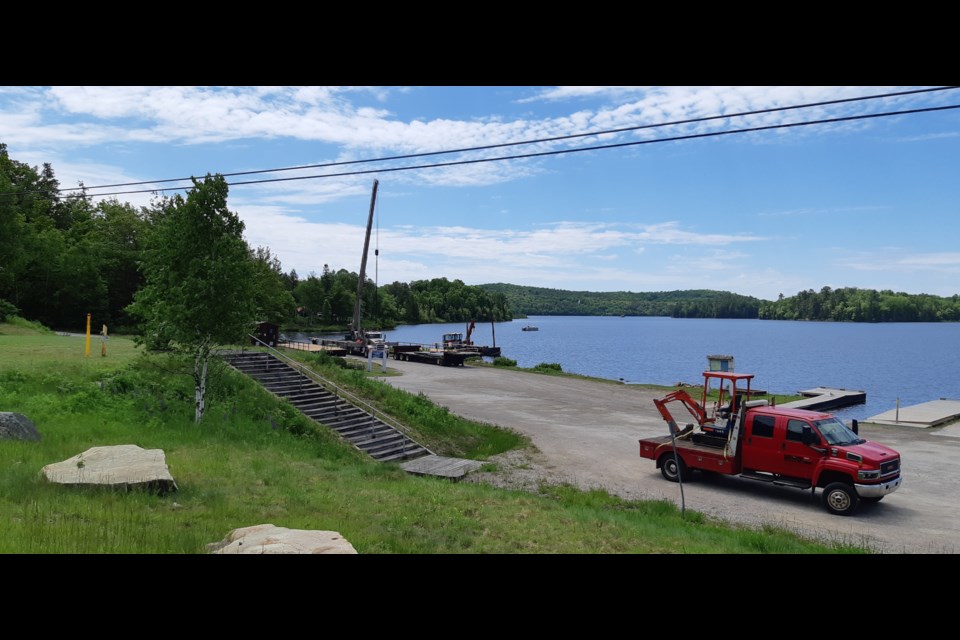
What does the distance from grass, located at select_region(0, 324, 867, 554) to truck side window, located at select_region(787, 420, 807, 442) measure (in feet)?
12.1

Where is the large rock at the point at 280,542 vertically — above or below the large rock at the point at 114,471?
above

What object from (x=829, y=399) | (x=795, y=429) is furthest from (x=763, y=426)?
(x=829, y=399)

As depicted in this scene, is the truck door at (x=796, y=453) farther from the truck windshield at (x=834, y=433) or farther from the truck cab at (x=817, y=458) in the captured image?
the truck windshield at (x=834, y=433)

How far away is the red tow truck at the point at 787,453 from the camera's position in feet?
45.6

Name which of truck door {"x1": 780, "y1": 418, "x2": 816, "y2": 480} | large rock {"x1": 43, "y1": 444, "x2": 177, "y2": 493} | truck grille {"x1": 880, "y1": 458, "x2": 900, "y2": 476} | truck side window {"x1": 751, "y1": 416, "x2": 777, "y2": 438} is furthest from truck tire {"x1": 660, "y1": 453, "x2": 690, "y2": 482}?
large rock {"x1": 43, "y1": 444, "x2": 177, "y2": 493}

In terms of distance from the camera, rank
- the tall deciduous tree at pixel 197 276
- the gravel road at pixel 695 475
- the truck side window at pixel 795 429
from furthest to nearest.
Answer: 1. the tall deciduous tree at pixel 197 276
2. the truck side window at pixel 795 429
3. the gravel road at pixel 695 475

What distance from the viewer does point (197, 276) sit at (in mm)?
16734

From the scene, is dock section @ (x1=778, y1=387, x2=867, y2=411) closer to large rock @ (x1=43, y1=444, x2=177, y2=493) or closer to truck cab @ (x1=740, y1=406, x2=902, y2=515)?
truck cab @ (x1=740, y1=406, x2=902, y2=515)

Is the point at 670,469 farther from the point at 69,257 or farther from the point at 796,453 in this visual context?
the point at 69,257

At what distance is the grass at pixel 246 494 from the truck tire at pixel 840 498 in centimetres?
314

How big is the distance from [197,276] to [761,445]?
1545 centimetres

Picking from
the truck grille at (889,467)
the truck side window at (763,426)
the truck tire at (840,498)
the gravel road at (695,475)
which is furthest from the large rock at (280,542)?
the truck grille at (889,467)
